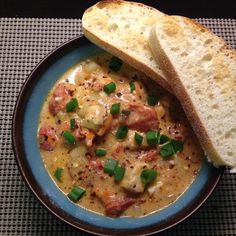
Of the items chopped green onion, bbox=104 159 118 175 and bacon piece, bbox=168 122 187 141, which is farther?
bacon piece, bbox=168 122 187 141

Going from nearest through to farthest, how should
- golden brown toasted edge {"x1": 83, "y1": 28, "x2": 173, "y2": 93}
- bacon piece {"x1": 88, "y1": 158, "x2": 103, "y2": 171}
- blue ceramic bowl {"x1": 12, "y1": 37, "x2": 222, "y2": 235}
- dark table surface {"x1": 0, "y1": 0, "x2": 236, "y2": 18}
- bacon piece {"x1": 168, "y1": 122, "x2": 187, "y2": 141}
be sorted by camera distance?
blue ceramic bowl {"x1": 12, "y1": 37, "x2": 222, "y2": 235} < bacon piece {"x1": 88, "y1": 158, "x2": 103, "y2": 171} < bacon piece {"x1": 168, "y1": 122, "x2": 187, "y2": 141} < golden brown toasted edge {"x1": 83, "y1": 28, "x2": 173, "y2": 93} < dark table surface {"x1": 0, "y1": 0, "x2": 236, "y2": 18}

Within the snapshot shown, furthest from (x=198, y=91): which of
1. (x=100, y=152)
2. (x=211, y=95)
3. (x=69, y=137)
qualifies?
(x=69, y=137)

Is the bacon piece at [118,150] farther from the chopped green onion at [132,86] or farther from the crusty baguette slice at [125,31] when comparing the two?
the crusty baguette slice at [125,31]

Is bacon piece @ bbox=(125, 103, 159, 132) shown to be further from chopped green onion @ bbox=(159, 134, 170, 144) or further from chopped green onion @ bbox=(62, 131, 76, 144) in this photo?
chopped green onion @ bbox=(62, 131, 76, 144)

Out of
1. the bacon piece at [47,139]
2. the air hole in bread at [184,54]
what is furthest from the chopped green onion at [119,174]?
the air hole in bread at [184,54]

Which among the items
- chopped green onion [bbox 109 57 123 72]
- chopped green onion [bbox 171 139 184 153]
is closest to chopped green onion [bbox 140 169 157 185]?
chopped green onion [bbox 171 139 184 153]

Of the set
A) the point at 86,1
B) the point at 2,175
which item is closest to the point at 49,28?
the point at 86,1

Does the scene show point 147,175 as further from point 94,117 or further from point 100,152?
point 94,117
